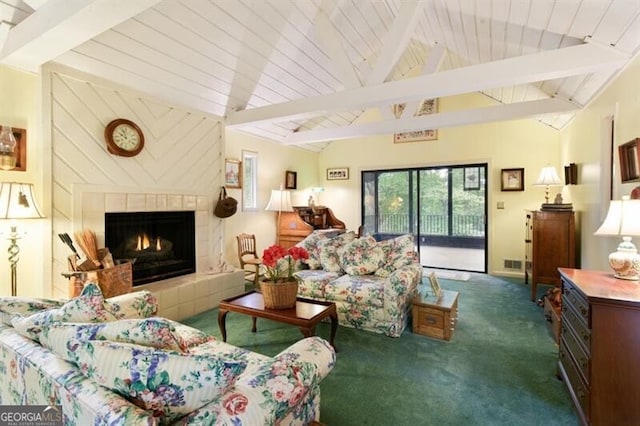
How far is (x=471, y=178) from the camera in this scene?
5.86 metres

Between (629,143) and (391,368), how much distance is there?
98.9 inches

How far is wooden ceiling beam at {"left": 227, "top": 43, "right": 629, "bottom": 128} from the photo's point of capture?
8.31 feet

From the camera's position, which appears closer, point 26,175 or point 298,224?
point 26,175

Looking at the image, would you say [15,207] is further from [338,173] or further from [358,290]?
[338,173]

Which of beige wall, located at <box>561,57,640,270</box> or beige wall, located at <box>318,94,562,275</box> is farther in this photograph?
beige wall, located at <box>318,94,562,275</box>

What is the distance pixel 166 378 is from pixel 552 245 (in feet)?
15.0

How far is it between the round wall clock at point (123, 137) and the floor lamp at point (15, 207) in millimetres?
896

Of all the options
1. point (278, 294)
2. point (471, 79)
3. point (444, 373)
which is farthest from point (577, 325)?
point (471, 79)

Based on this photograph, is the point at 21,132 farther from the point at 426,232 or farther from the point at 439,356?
the point at 426,232

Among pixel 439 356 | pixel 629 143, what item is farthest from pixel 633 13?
pixel 439 356

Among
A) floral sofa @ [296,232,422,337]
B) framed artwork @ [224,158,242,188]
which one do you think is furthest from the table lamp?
framed artwork @ [224,158,242,188]

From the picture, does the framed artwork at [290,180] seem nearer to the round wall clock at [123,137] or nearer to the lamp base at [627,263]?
the round wall clock at [123,137]

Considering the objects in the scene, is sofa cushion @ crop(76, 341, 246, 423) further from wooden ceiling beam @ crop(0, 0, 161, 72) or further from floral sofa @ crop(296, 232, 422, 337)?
floral sofa @ crop(296, 232, 422, 337)

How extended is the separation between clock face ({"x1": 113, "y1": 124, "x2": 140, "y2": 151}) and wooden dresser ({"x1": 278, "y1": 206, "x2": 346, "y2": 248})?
302 centimetres
